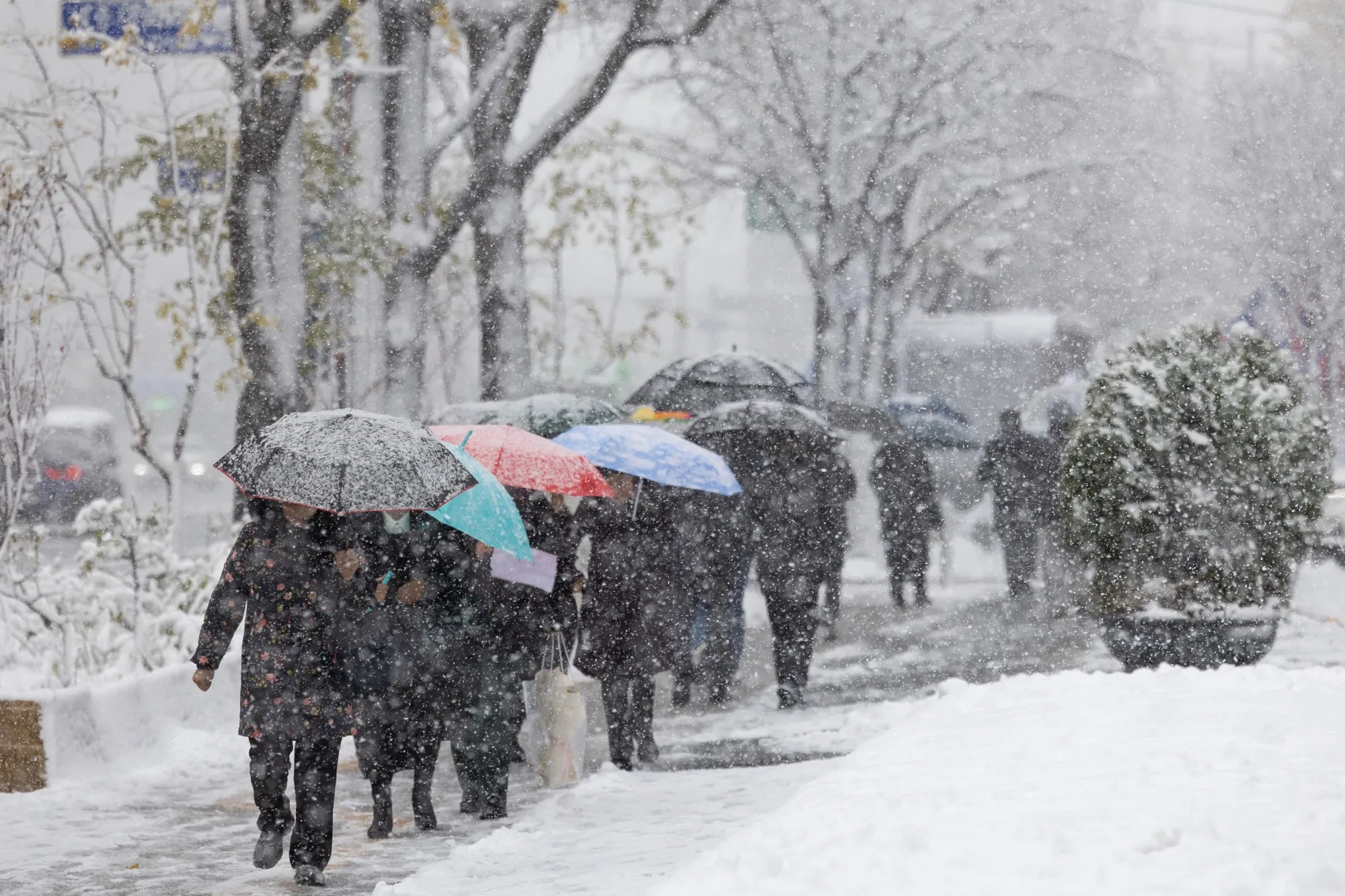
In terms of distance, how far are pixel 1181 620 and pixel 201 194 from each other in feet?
23.2

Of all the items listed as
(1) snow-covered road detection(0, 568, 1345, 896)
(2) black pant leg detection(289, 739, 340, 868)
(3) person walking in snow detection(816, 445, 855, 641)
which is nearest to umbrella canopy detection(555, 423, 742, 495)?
(1) snow-covered road detection(0, 568, 1345, 896)

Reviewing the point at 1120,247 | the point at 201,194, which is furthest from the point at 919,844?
the point at 1120,247

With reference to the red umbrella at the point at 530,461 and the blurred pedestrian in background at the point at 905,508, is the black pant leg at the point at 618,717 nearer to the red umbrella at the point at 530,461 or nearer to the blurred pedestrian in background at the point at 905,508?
the red umbrella at the point at 530,461

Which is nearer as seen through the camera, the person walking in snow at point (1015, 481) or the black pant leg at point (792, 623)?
the black pant leg at point (792, 623)

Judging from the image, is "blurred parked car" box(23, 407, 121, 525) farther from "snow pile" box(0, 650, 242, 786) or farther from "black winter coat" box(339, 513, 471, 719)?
"black winter coat" box(339, 513, 471, 719)

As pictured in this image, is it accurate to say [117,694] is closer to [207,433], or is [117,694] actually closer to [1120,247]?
[1120,247]

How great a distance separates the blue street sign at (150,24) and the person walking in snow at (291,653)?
5124 millimetres

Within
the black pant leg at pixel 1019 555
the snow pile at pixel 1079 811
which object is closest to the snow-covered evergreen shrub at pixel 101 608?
the snow pile at pixel 1079 811

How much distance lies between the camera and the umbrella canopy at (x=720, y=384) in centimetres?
1303

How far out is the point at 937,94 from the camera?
26.8m

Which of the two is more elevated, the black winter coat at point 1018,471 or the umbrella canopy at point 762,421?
the umbrella canopy at point 762,421

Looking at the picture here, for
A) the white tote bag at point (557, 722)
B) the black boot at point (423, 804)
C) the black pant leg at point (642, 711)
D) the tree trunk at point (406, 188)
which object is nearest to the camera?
the black boot at point (423, 804)

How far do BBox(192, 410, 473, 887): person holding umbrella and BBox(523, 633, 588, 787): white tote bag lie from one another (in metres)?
1.85

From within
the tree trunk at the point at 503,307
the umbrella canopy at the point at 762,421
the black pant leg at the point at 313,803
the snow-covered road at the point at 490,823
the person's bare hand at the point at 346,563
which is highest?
the tree trunk at the point at 503,307
